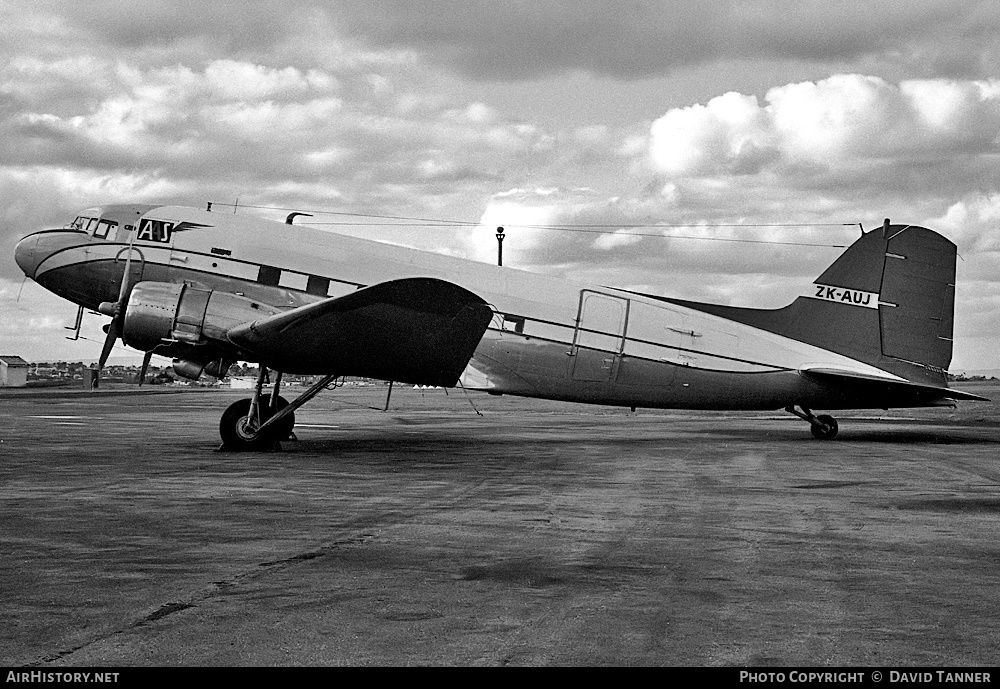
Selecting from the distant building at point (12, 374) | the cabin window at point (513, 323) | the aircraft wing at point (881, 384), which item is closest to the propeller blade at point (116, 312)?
the cabin window at point (513, 323)

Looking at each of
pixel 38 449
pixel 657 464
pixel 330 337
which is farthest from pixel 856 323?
pixel 38 449

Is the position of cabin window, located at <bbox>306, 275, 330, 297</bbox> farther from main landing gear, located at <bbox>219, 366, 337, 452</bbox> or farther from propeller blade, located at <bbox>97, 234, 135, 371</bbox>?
propeller blade, located at <bbox>97, 234, 135, 371</bbox>

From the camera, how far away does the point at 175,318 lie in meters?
18.0

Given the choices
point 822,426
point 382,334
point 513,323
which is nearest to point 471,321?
point 382,334

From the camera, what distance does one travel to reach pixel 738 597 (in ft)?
22.5

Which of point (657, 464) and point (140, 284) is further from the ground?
point (140, 284)

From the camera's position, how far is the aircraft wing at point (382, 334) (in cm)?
1647

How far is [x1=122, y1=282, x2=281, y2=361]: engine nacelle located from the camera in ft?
58.9

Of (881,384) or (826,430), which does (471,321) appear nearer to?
(881,384)

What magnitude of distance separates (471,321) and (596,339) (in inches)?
181

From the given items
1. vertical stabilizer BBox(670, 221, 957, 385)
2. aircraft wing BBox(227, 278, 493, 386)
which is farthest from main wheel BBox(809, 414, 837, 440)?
aircraft wing BBox(227, 278, 493, 386)

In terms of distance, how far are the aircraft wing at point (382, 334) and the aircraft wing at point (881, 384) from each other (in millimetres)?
8756
